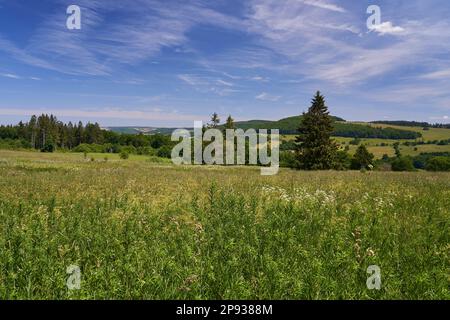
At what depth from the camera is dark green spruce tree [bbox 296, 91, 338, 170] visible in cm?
4606

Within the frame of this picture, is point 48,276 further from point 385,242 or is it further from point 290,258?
point 385,242

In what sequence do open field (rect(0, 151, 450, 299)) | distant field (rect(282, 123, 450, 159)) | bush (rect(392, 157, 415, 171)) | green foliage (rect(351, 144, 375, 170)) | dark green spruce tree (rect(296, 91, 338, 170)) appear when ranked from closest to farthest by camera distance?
open field (rect(0, 151, 450, 299)), dark green spruce tree (rect(296, 91, 338, 170)), green foliage (rect(351, 144, 375, 170)), bush (rect(392, 157, 415, 171)), distant field (rect(282, 123, 450, 159))

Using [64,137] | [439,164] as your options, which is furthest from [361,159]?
[64,137]

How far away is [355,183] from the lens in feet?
50.8

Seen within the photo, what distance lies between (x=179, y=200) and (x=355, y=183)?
29.0 ft

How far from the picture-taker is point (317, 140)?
46344 mm

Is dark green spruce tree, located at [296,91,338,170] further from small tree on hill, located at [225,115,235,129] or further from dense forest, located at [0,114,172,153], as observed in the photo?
dense forest, located at [0,114,172,153]

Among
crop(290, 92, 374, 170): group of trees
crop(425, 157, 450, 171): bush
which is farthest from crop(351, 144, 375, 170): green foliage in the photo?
crop(290, 92, 374, 170): group of trees

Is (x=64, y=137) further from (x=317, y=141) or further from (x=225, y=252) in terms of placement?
(x=225, y=252)

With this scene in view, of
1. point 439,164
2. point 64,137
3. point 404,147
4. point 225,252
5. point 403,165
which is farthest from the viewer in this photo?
point 64,137

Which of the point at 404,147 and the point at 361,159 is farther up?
the point at 404,147

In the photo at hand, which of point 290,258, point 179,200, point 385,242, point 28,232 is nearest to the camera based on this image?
point 290,258
